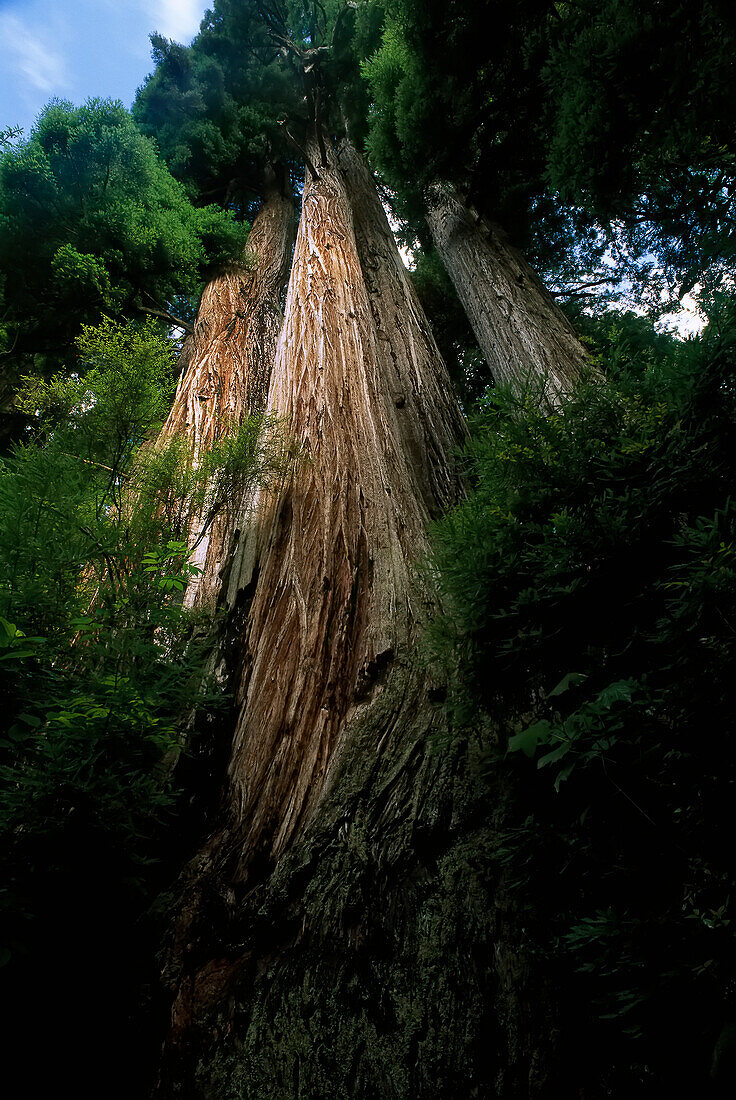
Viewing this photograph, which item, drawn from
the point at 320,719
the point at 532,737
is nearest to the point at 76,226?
the point at 320,719

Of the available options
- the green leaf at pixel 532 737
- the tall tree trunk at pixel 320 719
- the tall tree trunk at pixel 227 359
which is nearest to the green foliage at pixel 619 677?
the green leaf at pixel 532 737

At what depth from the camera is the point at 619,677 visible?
1190 mm

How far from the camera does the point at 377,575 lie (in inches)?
91.8

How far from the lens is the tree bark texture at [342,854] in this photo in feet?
3.74

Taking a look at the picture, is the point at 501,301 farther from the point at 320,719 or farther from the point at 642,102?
the point at 320,719

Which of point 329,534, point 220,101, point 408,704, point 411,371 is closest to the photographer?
point 408,704

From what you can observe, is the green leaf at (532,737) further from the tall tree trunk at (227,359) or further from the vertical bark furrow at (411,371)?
the tall tree trunk at (227,359)

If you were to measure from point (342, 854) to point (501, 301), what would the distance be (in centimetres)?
450

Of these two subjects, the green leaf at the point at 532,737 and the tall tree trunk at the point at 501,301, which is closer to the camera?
the green leaf at the point at 532,737

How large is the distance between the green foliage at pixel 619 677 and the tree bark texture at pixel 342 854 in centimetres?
21

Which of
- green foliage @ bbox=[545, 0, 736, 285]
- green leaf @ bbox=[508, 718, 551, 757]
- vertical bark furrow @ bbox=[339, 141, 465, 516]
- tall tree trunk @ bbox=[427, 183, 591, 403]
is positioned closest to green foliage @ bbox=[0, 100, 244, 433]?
vertical bark furrow @ bbox=[339, 141, 465, 516]

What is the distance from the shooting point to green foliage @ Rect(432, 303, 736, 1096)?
3.17 feet

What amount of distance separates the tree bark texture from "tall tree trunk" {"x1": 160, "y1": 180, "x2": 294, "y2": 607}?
2.08ft

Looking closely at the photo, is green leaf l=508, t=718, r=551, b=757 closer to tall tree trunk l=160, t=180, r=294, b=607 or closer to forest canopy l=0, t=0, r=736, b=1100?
forest canopy l=0, t=0, r=736, b=1100
